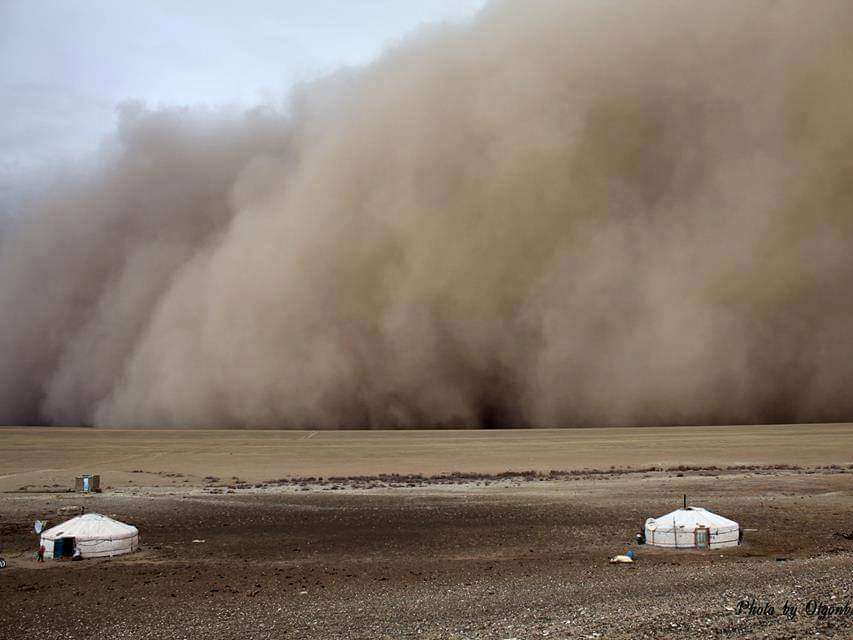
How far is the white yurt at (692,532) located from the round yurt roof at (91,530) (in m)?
5.63

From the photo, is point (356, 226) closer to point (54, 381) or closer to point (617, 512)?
point (54, 381)

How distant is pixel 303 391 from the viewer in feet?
103

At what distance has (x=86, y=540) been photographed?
8789 millimetres

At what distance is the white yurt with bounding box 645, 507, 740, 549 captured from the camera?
8492 mm

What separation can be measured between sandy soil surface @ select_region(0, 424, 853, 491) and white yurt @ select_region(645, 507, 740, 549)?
806 centimetres

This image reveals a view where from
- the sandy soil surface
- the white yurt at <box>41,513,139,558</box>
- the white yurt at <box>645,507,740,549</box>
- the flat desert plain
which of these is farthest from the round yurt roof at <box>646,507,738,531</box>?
the sandy soil surface

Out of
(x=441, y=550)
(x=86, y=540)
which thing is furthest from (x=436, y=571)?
(x=86, y=540)

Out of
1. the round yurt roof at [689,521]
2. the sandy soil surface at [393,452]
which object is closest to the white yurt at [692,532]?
the round yurt roof at [689,521]

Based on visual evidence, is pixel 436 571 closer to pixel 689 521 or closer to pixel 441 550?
pixel 441 550

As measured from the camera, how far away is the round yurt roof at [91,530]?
8797 millimetres

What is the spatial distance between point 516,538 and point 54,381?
37.0 m

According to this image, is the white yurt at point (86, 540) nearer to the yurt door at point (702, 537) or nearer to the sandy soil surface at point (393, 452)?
the yurt door at point (702, 537)

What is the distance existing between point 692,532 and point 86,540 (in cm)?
629

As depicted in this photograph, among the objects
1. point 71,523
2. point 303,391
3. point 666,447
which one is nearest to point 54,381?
point 303,391
